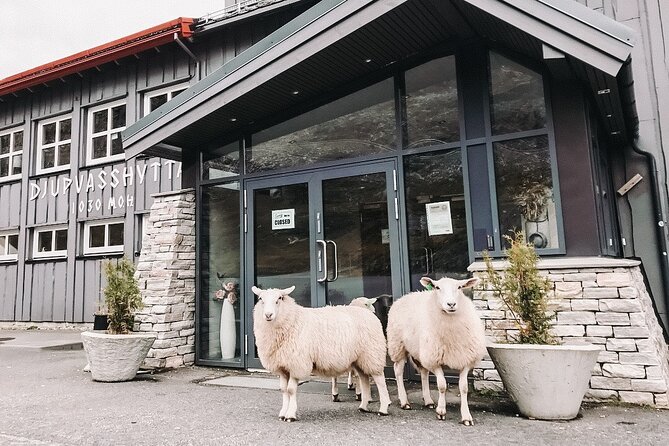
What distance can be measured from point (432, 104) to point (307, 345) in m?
3.65

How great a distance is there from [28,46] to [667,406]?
34835mm

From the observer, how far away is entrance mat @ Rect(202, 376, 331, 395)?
19.0 feet

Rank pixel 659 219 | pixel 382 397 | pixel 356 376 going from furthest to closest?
pixel 659 219 → pixel 356 376 → pixel 382 397

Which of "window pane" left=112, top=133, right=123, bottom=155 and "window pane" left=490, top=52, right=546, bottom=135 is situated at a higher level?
"window pane" left=112, top=133, right=123, bottom=155

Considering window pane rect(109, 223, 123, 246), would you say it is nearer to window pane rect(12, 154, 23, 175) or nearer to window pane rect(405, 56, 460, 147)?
window pane rect(12, 154, 23, 175)

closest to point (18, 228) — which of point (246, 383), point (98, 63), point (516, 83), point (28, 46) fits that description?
point (98, 63)

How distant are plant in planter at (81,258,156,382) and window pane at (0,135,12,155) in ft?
33.7

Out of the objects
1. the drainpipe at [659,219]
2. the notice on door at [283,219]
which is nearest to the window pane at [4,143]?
the notice on door at [283,219]

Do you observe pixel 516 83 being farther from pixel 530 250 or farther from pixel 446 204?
pixel 530 250

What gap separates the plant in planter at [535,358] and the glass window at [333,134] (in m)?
2.65

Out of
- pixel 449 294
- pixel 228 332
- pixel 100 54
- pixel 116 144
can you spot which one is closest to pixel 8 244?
pixel 116 144

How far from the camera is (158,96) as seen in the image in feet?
39.5

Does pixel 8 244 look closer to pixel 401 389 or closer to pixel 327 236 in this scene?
pixel 327 236

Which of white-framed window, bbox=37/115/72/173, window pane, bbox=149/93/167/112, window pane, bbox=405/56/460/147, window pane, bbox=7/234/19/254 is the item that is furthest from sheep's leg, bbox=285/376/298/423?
window pane, bbox=7/234/19/254
